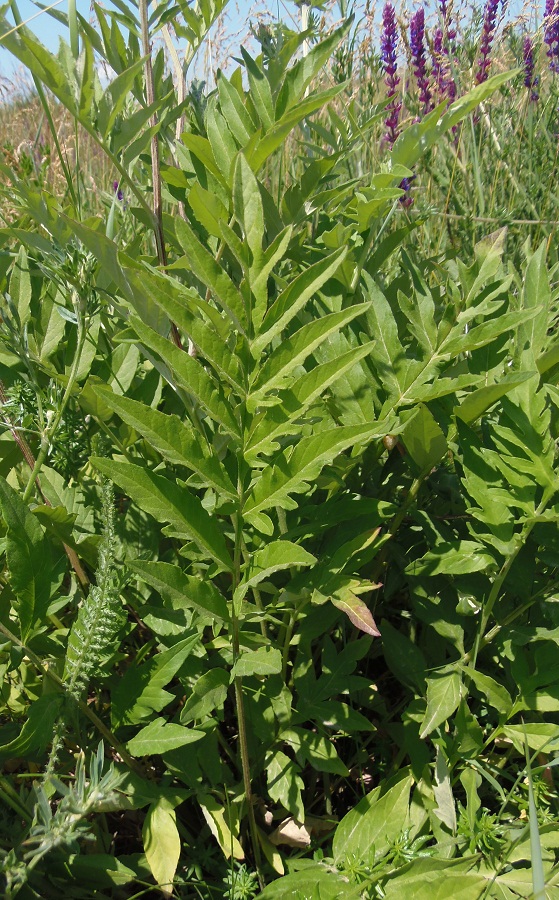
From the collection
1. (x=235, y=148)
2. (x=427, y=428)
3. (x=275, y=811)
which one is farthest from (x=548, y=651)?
(x=235, y=148)

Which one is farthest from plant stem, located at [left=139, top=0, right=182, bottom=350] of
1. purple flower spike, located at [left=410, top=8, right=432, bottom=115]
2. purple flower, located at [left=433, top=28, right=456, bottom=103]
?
purple flower, located at [left=433, top=28, right=456, bottom=103]

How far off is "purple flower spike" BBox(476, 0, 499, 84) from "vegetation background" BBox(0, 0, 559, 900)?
5.02ft

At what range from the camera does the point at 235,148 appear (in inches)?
42.3

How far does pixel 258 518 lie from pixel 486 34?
2.35m

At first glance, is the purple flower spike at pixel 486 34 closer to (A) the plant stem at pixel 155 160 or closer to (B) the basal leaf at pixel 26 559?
(A) the plant stem at pixel 155 160

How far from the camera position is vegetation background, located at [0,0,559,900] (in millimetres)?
887

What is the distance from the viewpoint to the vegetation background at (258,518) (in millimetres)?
887

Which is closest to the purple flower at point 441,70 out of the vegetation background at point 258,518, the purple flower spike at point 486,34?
the purple flower spike at point 486,34

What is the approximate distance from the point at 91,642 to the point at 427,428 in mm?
518

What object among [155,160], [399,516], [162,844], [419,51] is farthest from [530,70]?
[162,844]

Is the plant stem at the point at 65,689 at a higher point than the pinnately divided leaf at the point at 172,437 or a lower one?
lower

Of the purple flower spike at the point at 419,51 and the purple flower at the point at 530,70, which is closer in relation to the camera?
the purple flower spike at the point at 419,51

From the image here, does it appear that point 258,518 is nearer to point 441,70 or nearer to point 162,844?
point 162,844

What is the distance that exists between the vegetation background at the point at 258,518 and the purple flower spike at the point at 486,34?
60.2 inches
